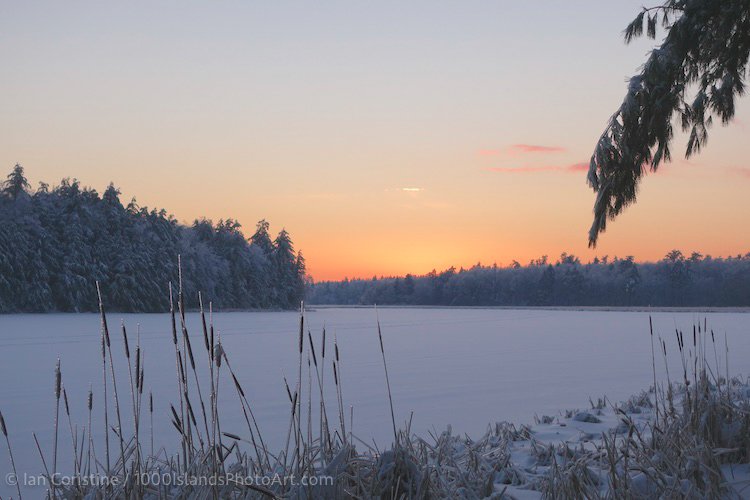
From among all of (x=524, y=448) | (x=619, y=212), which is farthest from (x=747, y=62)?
(x=524, y=448)

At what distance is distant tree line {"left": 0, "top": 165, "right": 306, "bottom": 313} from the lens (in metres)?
50.3

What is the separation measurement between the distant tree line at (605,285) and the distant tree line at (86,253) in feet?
146

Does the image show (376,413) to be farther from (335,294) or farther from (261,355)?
(335,294)

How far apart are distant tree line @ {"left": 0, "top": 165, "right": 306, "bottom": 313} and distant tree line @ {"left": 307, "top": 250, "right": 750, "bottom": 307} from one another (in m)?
44.6

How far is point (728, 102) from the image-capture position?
7.04 m

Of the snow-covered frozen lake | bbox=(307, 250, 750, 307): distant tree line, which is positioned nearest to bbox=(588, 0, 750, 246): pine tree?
the snow-covered frozen lake

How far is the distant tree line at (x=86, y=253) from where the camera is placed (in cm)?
5031

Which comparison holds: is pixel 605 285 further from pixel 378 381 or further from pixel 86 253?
pixel 378 381

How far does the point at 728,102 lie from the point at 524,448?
4533mm

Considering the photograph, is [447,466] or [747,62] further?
[747,62]

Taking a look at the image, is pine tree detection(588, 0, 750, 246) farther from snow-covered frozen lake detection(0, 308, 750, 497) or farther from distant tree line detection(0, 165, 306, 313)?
distant tree line detection(0, 165, 306, 313)

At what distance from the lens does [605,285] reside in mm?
117125

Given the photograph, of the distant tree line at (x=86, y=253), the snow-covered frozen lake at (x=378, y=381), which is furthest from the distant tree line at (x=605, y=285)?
the snow-covered frozen lake at (x=378, y=381)

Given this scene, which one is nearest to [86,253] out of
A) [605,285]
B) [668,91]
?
[668,91]
